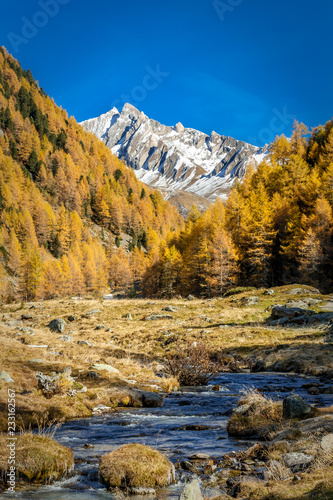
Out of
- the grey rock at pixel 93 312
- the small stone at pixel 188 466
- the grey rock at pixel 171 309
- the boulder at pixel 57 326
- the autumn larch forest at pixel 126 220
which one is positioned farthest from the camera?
the autumn larch forest at pixel 126 220

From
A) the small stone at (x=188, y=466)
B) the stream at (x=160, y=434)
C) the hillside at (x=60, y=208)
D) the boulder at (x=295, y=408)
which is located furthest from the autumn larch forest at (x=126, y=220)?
the small stone at (x=188, y=466)

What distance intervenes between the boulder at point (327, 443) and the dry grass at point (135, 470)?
8.40ft

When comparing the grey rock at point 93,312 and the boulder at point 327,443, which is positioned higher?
the grey rock at point 93,312

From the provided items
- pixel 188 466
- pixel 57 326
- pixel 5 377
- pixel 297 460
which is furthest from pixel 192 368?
pixel 57 326

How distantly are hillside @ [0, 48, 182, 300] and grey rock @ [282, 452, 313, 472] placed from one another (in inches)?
3216

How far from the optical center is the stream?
17.2ft

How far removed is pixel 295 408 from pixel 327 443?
2.81 m

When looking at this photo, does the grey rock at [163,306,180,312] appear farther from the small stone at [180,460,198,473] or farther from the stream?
the small stone at [180,460,198,473]

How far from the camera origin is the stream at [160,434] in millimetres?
5234

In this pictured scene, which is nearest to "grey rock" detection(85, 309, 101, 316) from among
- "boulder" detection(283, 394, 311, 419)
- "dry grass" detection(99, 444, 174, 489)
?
"boulder" detection(283, 394, 311, 419)

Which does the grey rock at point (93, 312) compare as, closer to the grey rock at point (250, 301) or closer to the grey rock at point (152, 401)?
the grey rock at point (250, 301)

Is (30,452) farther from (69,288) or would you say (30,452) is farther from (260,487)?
(69,288)

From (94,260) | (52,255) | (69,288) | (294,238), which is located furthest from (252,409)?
(52,255)

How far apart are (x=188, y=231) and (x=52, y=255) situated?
5049cm
